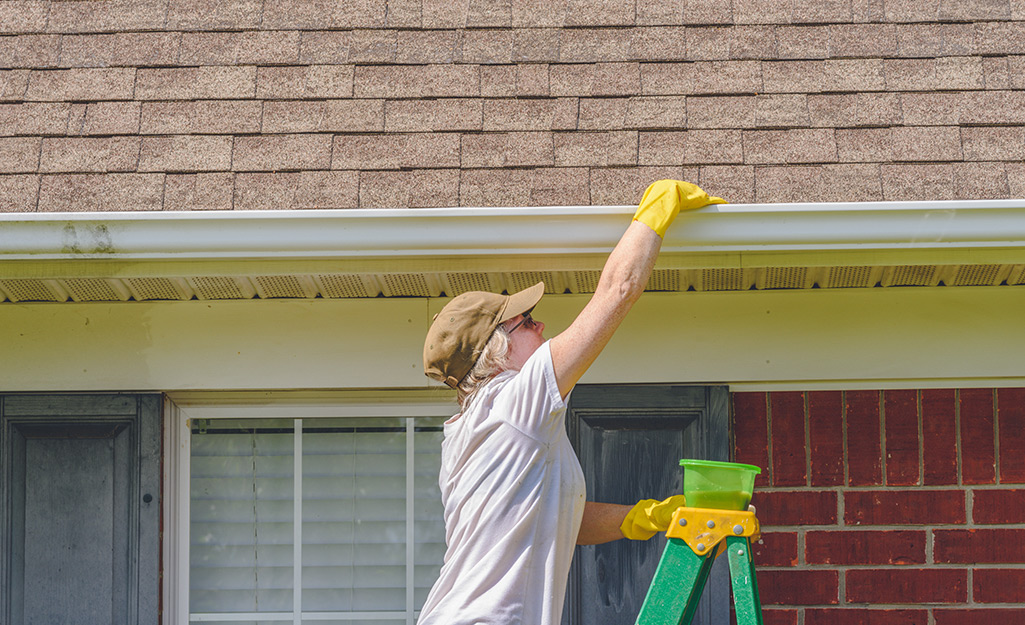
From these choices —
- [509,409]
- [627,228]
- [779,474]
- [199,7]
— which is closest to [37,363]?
[199,7]

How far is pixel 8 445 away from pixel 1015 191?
11.2 feet

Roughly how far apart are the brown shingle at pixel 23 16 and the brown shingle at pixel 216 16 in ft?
1.43

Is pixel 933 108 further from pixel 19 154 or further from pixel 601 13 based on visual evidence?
pixel 19 154

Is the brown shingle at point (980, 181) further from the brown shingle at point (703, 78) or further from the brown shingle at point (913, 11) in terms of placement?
the brown shingle at point (703, 78)

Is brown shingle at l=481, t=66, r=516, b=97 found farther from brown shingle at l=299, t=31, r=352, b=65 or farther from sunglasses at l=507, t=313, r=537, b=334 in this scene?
sunglasses at l=507, t=313, r=537, b=334

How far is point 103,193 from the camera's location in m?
3.11

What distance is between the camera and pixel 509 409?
2334mm

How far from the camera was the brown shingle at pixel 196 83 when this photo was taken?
3.19m

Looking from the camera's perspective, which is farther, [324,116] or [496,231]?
[324,116]

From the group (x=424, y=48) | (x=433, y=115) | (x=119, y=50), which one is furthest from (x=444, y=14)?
(x=119, y=50)

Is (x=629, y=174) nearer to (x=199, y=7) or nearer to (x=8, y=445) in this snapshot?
(x=199, y=7)

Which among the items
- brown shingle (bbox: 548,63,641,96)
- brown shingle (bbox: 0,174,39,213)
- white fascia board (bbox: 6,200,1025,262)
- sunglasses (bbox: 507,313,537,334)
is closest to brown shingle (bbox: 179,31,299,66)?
brown shingle (bbox: 0,174,39,213)

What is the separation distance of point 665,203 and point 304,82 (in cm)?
137

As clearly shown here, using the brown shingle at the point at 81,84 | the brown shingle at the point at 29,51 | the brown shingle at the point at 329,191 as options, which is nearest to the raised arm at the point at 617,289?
the brown shingle at the point at 329,191
